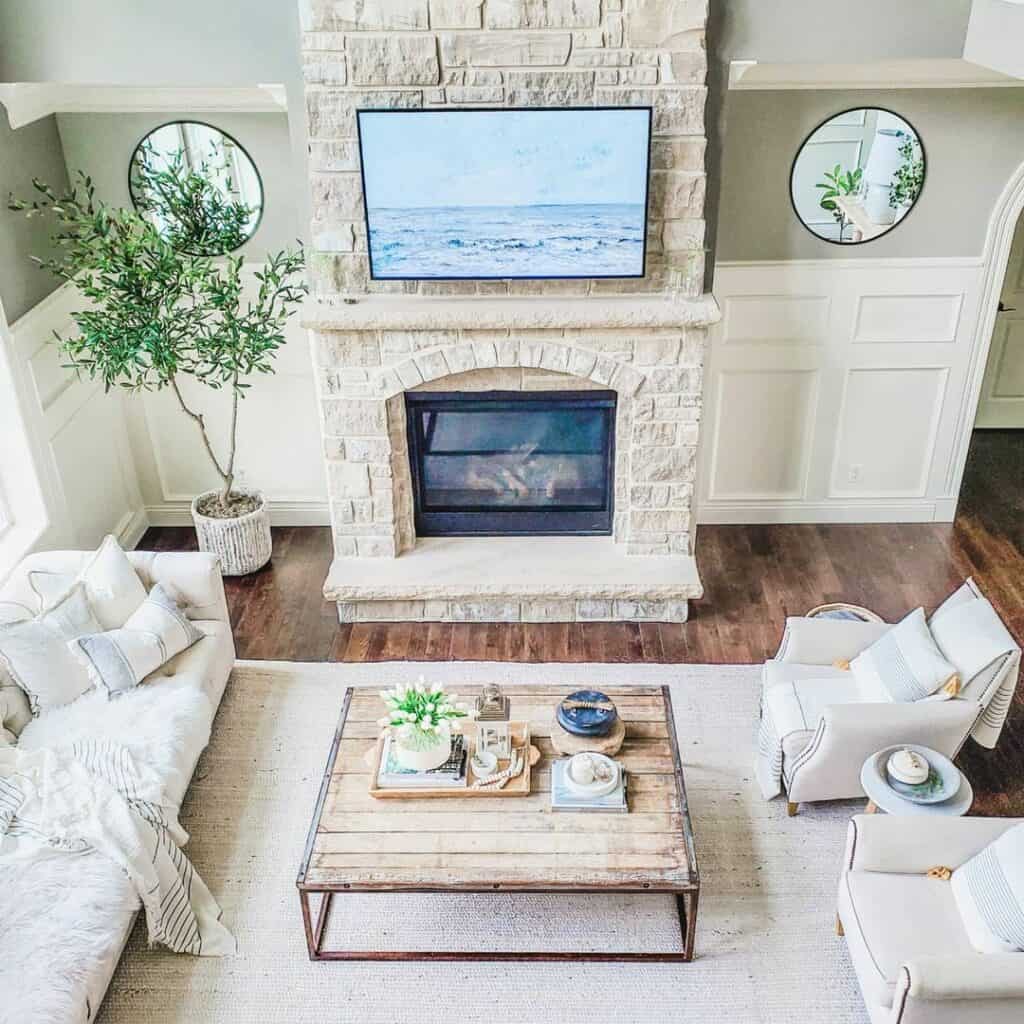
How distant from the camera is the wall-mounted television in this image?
4.36 m

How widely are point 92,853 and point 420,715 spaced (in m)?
1.15

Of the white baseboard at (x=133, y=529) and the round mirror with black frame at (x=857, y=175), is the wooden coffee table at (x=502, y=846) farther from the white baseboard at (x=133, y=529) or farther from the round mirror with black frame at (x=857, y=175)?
the round mirror with black frame at (x=857, y=175)

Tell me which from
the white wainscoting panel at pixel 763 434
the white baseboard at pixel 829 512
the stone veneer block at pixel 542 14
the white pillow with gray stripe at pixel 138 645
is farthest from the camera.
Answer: the white baseboard at pixel 829 512

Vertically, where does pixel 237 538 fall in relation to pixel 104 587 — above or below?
below

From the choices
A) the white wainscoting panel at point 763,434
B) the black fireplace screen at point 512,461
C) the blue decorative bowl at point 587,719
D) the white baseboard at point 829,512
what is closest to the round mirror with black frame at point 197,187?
the black fireplace screen at point 512,461

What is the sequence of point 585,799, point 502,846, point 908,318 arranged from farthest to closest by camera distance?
point 908,318 < point 585,799 < point 502,846

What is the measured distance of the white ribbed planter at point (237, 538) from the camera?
5449 millimetres

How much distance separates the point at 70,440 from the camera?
522 centimetres

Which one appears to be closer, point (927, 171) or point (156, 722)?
point (156, 722)

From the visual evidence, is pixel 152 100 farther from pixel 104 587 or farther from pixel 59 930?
pixel 59 930

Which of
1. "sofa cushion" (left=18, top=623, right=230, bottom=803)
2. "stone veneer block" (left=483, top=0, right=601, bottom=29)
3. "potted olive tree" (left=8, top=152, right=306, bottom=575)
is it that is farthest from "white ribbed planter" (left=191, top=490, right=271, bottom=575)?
"stone veneer block" (left=483, top=0, right=601, bottom=29)

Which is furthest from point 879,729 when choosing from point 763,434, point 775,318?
point 775,318

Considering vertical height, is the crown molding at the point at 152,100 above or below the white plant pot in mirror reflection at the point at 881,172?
above

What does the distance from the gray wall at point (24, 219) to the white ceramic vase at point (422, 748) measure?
2778mm
